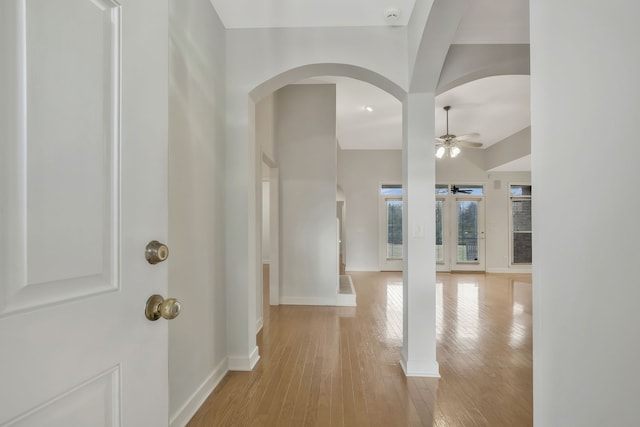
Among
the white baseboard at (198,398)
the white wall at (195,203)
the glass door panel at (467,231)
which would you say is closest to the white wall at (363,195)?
the glass door panel at (467,231)

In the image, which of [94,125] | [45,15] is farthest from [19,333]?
[45,15]

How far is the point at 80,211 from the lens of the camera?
62 centimetres

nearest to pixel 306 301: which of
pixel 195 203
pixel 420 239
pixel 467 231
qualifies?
pixel 420 239

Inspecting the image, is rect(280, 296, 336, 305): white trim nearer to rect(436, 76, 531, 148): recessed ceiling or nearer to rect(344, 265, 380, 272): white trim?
rect(436, 76, 531, 148): recessed ceiling

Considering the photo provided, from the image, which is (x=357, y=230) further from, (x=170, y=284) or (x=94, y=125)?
(x=94, y=125)

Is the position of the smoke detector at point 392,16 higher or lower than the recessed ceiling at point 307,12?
lower

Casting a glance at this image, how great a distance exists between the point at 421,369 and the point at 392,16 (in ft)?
8.91

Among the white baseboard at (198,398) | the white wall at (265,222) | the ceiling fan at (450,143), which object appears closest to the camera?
the white baseboard at (198,398)

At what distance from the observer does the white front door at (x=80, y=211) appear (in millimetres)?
510

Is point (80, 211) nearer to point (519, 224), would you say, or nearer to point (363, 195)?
point (363, 195)

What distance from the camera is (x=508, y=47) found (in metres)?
Result: 2.60

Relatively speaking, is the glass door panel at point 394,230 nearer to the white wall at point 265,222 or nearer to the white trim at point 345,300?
the white wall at point 265,222

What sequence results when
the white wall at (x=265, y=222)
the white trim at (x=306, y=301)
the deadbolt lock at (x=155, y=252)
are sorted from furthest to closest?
the white wall at (x=265, y=222)
the white trim at (x=306, y=301)
the deadbolt lock at (x=155, y=252)

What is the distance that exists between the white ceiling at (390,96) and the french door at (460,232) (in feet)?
4.41
